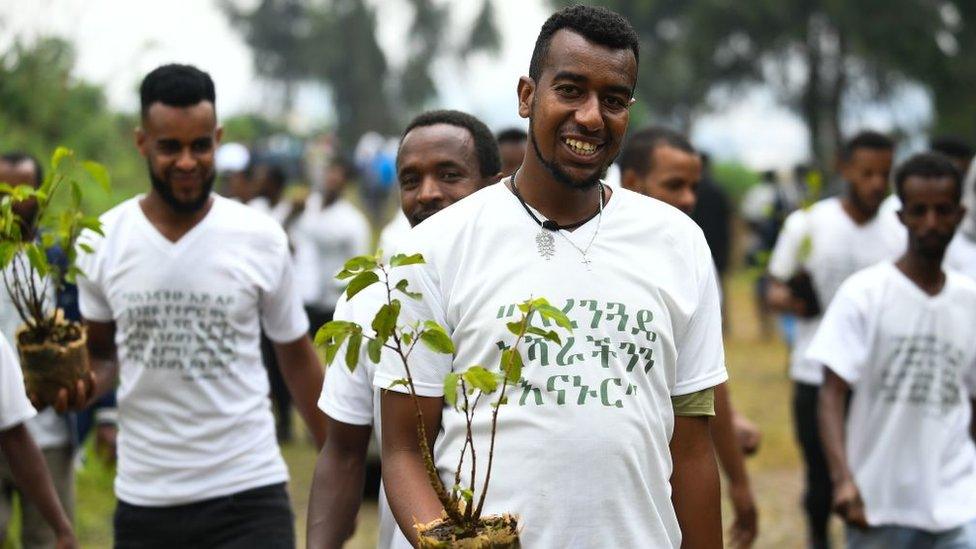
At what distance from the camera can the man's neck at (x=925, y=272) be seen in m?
5.93

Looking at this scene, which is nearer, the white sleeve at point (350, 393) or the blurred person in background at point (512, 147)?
the white sleeve at point (350, 393)

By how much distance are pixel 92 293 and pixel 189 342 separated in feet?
1.46

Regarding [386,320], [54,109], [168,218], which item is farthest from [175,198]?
[54,109]

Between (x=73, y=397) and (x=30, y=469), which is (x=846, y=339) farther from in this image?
(x=30, y=469)

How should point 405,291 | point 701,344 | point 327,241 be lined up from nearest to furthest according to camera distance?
1. point 405,291
2. point 701,344
3. point 327,241

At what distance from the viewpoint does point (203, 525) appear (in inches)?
202

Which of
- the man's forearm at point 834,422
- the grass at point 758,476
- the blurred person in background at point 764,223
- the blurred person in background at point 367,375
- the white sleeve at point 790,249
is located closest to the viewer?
the blurred person in background at point 367,375

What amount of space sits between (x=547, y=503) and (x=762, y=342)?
16757 millimetres

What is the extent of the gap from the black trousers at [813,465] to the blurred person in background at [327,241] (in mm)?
5150

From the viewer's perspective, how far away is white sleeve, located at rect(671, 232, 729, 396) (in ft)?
11.6

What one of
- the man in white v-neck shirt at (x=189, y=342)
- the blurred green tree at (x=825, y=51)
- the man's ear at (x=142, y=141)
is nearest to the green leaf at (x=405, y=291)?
the man in white v-neck shirt at (x=189, y=342)

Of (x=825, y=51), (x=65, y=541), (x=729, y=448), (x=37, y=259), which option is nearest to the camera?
(x=37, y=259)

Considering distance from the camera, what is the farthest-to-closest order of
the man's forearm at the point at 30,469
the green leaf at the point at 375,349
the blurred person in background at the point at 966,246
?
1. the blurred person in background at the point at 966,246
2. the man's forearm at the point at 30,469
3. the green leaf at the point at 375,349

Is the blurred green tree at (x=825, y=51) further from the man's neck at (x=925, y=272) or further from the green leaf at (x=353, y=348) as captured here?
the green leaf at (x=353, y=348)
